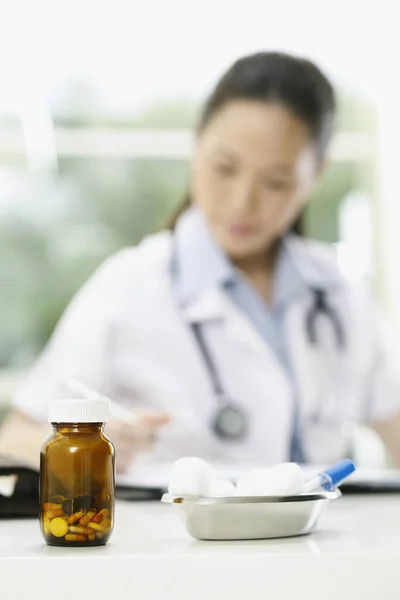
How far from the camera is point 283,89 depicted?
190cm

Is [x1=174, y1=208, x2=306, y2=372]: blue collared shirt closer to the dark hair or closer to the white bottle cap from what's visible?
the dark hair

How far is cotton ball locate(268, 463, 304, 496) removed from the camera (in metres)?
0.64

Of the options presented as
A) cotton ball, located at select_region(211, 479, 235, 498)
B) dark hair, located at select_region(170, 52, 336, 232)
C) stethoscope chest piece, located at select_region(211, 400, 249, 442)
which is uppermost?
dark hair, located at select_region(170, 52, 336, 232)

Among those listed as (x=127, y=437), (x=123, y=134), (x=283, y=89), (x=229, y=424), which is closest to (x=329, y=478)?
(x=127, y=437)

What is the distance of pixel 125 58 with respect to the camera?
2.25 m

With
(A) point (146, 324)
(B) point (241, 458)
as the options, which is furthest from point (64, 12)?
(B) point (241, 458)

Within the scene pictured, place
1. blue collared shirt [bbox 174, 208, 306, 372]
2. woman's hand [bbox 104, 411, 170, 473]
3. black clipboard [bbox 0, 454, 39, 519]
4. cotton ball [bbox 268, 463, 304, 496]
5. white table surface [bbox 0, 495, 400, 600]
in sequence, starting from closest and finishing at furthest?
white table surface [bbox 0, 495, 400, 600] → cotton ball [bbox 268, 463, 304, 496] → black clipboard [bbox 0, 454, 39, 519] → woman's hand [bbox 104, 411, 170, 473] → blue collared shirt [bbox 174, 208, 306, 372]

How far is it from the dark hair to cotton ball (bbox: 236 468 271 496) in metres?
1.34

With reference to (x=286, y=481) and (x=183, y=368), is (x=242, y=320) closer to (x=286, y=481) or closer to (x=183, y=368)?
(x=183, y=368)

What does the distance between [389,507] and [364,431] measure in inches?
42.6

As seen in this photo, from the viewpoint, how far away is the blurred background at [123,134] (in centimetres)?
219

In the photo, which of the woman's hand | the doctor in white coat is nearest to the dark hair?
the doctor in white coat

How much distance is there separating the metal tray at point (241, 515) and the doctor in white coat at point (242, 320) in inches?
37.5

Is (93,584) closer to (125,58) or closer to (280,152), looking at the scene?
(280,152)
